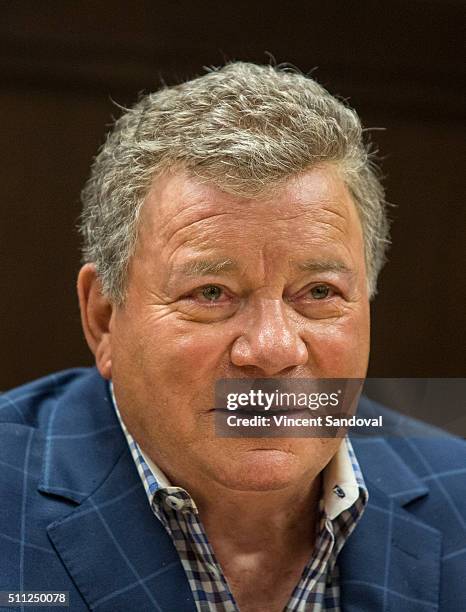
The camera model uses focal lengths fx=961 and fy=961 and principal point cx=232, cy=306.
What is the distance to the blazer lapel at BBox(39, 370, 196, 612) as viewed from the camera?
3.95 ft

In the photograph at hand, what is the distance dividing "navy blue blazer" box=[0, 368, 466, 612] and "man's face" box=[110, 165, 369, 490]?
0.10 metres

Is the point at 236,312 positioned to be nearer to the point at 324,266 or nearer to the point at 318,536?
the point at 324,266

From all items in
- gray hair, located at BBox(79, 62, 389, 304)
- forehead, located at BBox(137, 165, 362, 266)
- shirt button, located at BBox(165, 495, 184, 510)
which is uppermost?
gray hair, located at BBox(79, 62, 389, 304)

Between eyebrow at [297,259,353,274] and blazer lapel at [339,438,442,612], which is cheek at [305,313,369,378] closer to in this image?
eyebrow at [297,259,353,274]

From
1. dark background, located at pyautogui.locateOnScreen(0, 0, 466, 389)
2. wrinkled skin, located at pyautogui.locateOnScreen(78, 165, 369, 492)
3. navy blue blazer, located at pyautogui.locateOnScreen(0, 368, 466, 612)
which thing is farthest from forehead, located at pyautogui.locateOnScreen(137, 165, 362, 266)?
Result: navy blue blazer, located at pyautogui.locateOnScreen(0, 368, 466, 612)

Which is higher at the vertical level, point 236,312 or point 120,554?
point 236,312

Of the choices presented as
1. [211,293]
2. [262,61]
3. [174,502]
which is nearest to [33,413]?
[174,502]

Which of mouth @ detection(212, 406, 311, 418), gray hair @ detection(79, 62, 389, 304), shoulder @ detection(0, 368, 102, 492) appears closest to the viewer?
mouth @ detection(212, 406, 311, 418)

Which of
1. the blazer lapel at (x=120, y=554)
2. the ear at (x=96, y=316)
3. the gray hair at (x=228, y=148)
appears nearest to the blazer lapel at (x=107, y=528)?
the blazer lapel at (x=120, y=554)

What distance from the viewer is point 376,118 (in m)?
1.32

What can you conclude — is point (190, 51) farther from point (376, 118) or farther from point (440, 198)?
point (440, 198)

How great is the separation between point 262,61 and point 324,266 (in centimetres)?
33

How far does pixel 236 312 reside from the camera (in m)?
1.18

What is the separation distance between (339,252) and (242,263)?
0.15m
